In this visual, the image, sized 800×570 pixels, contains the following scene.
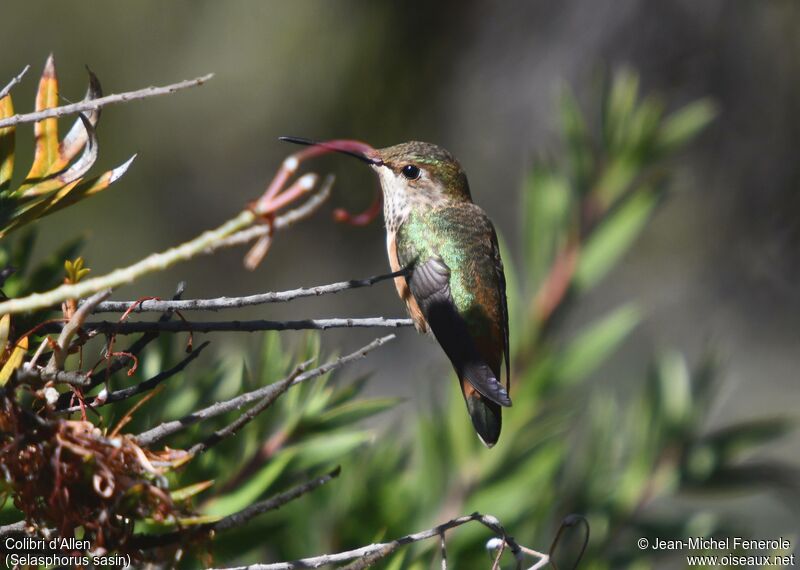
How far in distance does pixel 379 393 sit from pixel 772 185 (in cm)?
156

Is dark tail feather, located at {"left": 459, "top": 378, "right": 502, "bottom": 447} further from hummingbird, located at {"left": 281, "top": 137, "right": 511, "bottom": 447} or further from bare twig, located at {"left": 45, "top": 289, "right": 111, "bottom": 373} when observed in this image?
bare twig, located at {"left": 45, "top": 289, "right": 111, "bottom": 373}

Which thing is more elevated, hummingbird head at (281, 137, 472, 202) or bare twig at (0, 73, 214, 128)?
bare twig at (0, 73, 214, 128)

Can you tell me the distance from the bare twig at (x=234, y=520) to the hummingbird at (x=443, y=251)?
694 millimetres

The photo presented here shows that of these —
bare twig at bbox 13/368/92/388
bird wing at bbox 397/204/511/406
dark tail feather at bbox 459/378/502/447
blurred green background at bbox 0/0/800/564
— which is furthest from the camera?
blurred green background at bbox 0/0/800/564

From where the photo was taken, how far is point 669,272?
13.0ft

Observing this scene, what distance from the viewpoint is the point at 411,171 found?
147 centimetres

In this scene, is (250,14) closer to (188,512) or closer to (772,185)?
(772,185)

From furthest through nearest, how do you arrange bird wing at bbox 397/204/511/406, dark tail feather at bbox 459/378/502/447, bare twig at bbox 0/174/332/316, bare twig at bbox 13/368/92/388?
bird wing at bbox 397/204/511/406, dark tail feather at bbox 459/378/502/447, bare twig at bbox 13/368/92/388, bare twig at bbox 0/174/332/316

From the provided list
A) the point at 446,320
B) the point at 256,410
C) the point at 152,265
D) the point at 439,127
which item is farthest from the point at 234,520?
the point at 439,127

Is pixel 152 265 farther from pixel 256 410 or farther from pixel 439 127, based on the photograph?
pixel 439 127

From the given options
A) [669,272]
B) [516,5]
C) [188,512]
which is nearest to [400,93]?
[516,5]

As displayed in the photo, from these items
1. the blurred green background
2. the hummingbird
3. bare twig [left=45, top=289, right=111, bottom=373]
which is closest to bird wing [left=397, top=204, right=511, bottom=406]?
the hummingbird

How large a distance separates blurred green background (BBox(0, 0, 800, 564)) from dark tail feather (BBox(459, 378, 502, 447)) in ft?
7.79

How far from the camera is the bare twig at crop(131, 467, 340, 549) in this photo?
568 mm
